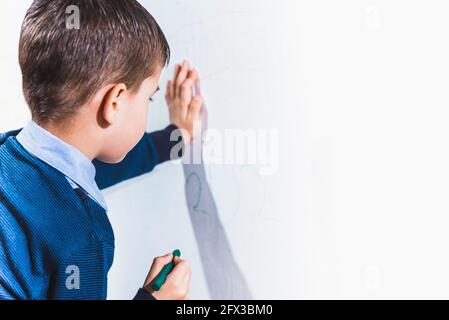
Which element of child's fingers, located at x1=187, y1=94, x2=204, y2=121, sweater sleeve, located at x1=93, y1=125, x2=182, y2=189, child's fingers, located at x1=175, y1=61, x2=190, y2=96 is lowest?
sweater sleeve, located at x1=93, y1=125, x2=182, y2=189

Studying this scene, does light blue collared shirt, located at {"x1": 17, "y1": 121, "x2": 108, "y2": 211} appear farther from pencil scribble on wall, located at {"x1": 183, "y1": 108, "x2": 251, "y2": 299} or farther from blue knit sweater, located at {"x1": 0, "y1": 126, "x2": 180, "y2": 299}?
pencil scribble on wall, located at {"x1": 183, "y1": 108, "x2": 251, "y2": 299}

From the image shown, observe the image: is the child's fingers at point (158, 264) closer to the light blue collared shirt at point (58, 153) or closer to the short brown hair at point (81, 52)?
the light blue collared shirt at point (58, 153)

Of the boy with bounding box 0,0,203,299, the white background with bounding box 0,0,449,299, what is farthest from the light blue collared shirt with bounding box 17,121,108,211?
the white background with bounding box 0,0,449,299

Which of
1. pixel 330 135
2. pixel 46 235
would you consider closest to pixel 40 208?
pixel 46 235

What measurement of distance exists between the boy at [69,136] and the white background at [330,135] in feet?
0.26

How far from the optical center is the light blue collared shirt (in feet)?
2.41

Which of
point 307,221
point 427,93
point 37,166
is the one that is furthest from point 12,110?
point 427,93

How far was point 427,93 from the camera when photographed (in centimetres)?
70

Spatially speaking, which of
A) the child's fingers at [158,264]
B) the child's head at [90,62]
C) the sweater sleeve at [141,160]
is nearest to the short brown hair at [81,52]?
the child's head at [90,62]

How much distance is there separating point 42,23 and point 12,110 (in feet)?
0.63

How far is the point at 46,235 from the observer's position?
711 millimetres

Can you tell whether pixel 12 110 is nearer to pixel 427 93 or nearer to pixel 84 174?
pixel 84 174

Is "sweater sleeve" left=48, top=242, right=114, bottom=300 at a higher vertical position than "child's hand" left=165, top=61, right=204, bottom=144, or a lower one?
lower

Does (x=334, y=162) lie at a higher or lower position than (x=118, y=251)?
higher
